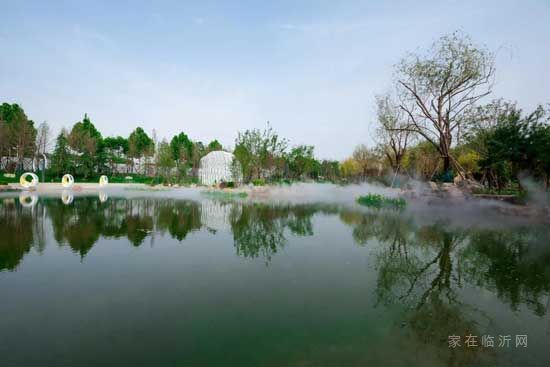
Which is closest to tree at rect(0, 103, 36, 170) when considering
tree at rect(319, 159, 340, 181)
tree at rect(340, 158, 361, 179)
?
tree at rect(319, 159, 340, 181)

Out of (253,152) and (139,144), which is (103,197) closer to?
(253,152)

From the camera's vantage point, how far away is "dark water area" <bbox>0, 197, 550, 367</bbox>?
2.46 metres

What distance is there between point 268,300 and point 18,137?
126 ft

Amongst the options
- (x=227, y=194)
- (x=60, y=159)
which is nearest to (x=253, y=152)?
(x=227, y=194)

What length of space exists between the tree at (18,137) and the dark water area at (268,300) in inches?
1218

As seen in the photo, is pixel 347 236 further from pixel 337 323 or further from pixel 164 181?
pixel 164 181

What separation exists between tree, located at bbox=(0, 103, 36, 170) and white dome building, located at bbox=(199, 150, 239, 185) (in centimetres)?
1858

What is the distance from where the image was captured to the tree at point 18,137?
29422mm

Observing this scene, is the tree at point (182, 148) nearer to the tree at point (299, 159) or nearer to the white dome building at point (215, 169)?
the white dome building at point (215, 169)

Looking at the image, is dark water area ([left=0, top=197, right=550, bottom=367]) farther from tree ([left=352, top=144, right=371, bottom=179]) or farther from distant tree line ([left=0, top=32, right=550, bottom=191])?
tree ([left=352, top=144, right=371, bottom=179])

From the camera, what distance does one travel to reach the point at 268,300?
345 cm

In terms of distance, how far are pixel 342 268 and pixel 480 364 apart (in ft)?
8.11

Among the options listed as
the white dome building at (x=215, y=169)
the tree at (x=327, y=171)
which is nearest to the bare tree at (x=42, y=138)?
the white dome building at (x=215, y=169)

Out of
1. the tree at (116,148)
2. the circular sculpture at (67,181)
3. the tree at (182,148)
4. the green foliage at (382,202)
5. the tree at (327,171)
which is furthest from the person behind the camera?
the tree at (327,171)
